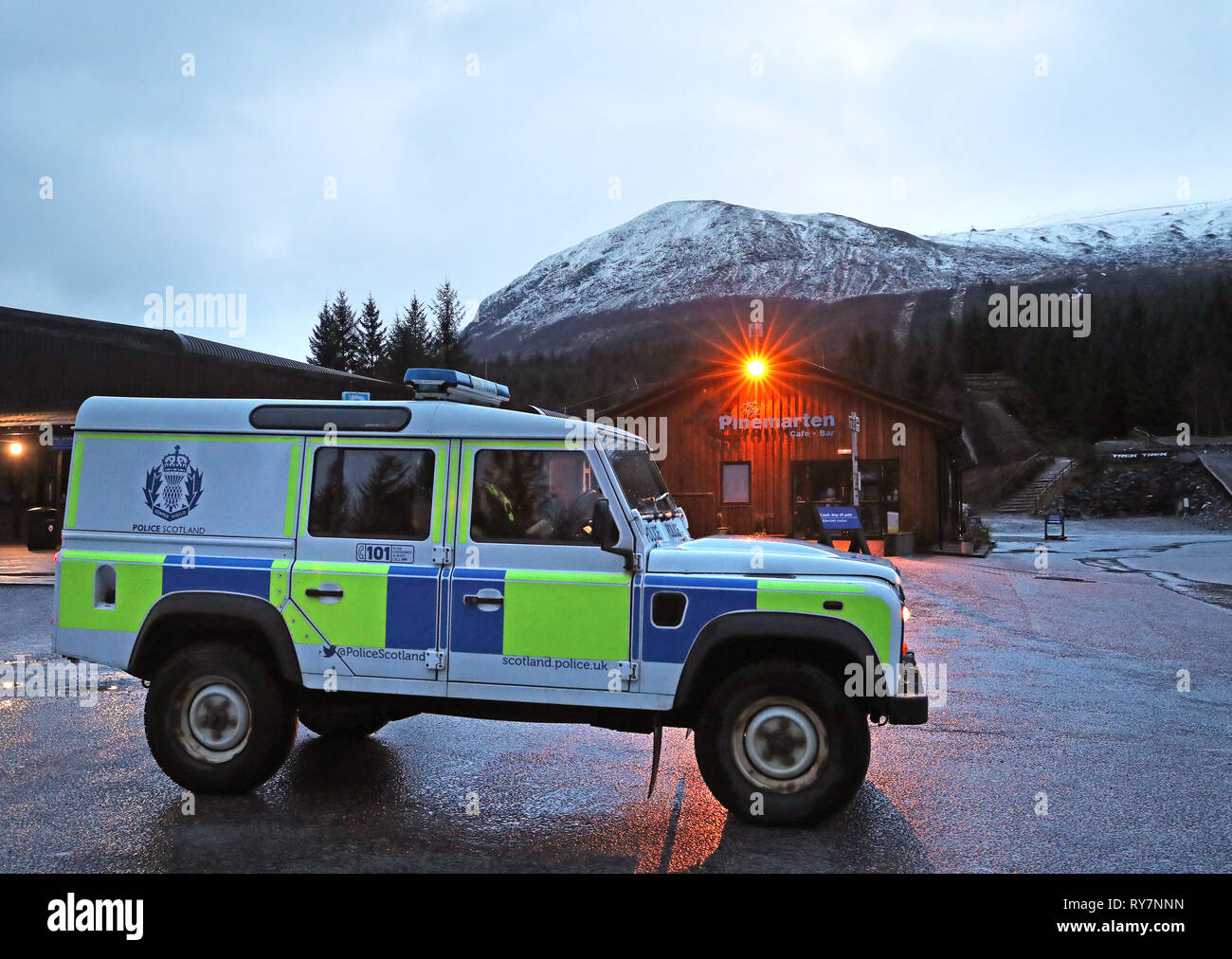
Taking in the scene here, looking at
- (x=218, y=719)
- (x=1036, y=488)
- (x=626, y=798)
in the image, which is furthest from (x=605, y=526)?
(x=1036, y=488)

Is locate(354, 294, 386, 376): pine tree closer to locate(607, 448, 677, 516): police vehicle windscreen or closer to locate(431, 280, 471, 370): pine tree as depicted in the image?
locate(431, 280, 471, 370): pine tree

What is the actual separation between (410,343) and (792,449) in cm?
3959

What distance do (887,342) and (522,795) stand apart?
112305mm

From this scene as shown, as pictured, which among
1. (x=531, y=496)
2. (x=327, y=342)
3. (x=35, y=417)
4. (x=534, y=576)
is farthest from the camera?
(x=327, y=342)

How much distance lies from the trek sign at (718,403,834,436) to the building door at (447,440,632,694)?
2426 cm

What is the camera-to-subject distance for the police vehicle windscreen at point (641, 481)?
5.03 meters

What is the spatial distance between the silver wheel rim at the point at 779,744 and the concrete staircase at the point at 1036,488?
176ft

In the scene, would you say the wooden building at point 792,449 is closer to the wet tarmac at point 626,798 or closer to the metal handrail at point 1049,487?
the wet tarmac at point 626,798

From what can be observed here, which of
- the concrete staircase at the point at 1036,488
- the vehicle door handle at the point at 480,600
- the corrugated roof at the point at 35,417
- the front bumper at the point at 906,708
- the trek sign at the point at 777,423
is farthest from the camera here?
the concrete staircase at the point at 1036,488

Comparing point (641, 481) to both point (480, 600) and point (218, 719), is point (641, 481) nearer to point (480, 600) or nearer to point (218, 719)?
point (480, 600)

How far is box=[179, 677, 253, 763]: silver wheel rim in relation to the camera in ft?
17.0

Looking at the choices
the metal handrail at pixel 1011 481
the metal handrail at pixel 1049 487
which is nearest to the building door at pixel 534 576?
the metal handrail at pixel 1049 487

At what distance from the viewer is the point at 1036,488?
188 feet
